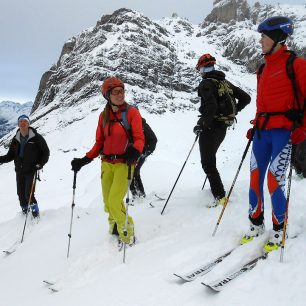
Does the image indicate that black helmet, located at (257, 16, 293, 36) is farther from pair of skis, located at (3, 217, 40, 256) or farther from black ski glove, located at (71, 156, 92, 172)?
pair of skis, located at (3, 217, 40, 256)

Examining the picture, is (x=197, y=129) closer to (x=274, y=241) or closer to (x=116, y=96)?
(x=116, y=96)

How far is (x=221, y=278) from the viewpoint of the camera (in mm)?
3891

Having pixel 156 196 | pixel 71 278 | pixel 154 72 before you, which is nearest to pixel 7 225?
pixel 156 196

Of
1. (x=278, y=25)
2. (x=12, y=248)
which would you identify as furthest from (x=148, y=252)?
(x=12, y=248)

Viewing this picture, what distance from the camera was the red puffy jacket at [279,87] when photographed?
14.0 feet

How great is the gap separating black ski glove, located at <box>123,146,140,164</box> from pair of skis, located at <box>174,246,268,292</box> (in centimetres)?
190

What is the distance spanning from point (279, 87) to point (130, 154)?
2.33 metres

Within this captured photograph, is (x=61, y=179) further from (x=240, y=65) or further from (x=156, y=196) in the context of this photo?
(x=240, y=65)

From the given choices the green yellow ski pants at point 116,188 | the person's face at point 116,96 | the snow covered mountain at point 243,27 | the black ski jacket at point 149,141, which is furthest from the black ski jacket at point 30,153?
the snow covered mountain at point 243,27

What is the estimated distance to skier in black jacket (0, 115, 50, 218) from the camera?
30.8 feet

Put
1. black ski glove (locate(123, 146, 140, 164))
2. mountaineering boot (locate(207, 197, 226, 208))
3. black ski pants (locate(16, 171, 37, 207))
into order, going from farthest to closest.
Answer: black ski pants (locate(16, 171, 37, 207)) < mountaineering boot (locate(207, 197, 226, 208)) < black ski glove (locate(123, 146, 140, 164))

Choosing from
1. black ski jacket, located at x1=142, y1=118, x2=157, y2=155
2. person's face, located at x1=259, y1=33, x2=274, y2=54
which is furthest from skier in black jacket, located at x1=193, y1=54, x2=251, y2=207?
person's face, located at x1=259, y1=33, x2=274, y2=54

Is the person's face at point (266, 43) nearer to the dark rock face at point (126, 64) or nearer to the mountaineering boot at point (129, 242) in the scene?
the mountaineering boot at point (129, 242)

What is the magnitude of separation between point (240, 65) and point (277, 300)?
7232 centimetres
